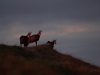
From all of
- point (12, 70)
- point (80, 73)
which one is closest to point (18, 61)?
point (12, 70)

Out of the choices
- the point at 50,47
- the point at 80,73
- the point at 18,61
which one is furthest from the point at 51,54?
the point at 18,61

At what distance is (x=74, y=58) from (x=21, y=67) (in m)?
21.4

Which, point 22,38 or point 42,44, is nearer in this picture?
point 22,38

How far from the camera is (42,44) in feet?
121

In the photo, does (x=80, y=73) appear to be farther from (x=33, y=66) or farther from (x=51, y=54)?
(x=51, y=54)

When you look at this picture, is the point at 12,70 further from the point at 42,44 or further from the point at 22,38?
the point at 42,44

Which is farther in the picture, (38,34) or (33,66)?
(38,34)

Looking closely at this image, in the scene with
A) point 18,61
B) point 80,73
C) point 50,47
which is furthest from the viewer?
point 50,47

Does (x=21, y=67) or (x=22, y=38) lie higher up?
(x=22, y=38)

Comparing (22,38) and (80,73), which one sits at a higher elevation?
(22,38)

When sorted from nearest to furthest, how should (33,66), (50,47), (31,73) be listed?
(31,73)
(33,66)
(50,47)

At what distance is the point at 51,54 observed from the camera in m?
33.3

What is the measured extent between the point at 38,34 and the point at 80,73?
16854mm

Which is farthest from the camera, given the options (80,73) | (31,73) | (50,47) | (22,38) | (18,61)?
(50,47)
